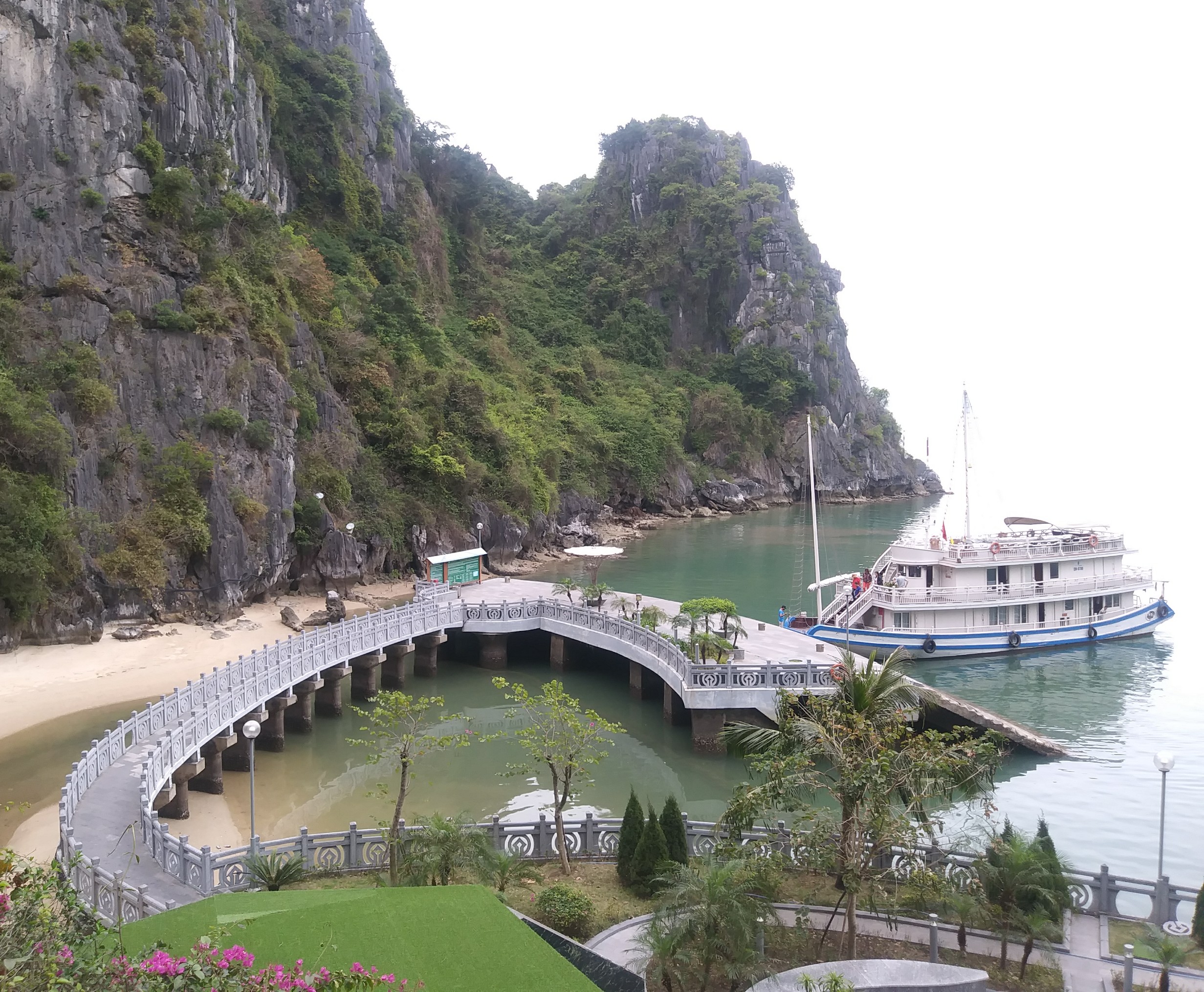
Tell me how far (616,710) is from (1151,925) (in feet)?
61.4

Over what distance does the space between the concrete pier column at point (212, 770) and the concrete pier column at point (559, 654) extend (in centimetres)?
1433

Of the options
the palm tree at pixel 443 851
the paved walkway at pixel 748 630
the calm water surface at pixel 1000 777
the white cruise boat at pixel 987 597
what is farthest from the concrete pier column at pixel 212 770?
the white cruise boat at pixel 987 597

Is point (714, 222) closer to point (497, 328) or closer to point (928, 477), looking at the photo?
point (497, 328)

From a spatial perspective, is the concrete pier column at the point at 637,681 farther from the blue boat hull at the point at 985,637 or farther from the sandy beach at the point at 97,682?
the sandy beach at the point at 97,682

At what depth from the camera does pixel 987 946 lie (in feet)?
42.8

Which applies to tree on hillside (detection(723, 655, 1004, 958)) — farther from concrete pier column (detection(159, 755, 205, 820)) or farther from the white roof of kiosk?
the white roof of kiosk

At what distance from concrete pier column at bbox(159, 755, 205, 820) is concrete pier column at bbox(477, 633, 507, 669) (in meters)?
15.5

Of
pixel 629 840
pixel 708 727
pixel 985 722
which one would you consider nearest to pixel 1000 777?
pixel 985 722

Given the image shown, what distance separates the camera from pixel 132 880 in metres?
13.9

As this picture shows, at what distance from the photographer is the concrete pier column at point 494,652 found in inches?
1384

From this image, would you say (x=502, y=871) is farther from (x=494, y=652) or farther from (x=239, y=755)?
(x=494, y=652)

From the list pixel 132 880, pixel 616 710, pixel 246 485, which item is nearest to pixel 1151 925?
pixel 132 880

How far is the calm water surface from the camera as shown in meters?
21.6

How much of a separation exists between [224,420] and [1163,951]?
1508 inches
